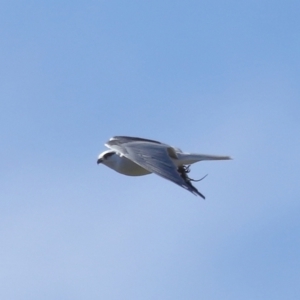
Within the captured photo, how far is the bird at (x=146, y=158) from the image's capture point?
22.7 meters

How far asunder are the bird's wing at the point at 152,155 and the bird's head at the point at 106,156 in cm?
40

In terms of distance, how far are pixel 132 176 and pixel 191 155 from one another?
1.57 meters

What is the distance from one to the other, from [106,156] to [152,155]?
439 cm

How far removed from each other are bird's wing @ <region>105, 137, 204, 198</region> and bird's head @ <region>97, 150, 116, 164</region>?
396mm

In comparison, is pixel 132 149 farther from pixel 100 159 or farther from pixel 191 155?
pixel 100 159

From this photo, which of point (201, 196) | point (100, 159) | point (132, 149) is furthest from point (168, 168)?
point (100, 159)

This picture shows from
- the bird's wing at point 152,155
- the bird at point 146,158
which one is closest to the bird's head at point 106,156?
the bird at point 146,158

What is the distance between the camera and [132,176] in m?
26.6

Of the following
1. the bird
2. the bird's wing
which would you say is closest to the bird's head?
the bird

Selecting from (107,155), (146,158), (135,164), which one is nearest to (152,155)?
(146,158)

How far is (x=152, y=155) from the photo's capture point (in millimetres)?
23812

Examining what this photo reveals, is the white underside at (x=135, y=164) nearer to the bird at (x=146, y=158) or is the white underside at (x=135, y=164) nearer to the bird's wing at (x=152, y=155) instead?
the bird at (x=146, y=158)

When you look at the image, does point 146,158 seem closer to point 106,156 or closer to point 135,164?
point 135,164

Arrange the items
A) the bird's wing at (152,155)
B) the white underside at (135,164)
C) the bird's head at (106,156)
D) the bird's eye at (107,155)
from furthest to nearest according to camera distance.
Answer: the bird's eye at (107,155), the bird's head at (106,156), the white underside at (135,164), the bird's wing at (152,155)
